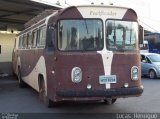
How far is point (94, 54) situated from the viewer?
952 cm

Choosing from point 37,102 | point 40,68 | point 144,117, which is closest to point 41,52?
point 40,68

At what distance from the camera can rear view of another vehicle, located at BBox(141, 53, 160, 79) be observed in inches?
873

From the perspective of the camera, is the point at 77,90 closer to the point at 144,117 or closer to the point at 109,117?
the point at 109,117

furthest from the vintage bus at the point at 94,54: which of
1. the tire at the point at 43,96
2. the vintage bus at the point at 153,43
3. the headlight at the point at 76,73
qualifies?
the vintage bus at the point at 153,43

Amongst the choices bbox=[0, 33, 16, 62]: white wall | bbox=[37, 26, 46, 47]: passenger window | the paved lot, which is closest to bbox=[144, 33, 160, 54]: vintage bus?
bbox=[0, 33, 16, 62]: white wall

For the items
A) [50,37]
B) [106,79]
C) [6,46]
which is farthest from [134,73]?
[6,46]

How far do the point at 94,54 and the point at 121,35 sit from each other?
0.97m

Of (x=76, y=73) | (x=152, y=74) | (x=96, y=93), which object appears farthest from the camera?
(x=152, y=74)

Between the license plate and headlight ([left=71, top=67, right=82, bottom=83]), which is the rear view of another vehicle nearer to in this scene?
the license plate

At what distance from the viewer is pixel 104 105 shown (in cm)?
1152

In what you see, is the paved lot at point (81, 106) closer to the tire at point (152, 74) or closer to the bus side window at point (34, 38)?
the bus side window at point (34, 38)

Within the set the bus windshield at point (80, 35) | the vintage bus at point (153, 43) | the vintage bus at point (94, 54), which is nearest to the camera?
the vintage bus at point (94, 54)

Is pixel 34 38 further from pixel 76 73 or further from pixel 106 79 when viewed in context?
pixel 106 79

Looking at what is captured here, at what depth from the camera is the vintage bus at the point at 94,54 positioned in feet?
30.9
